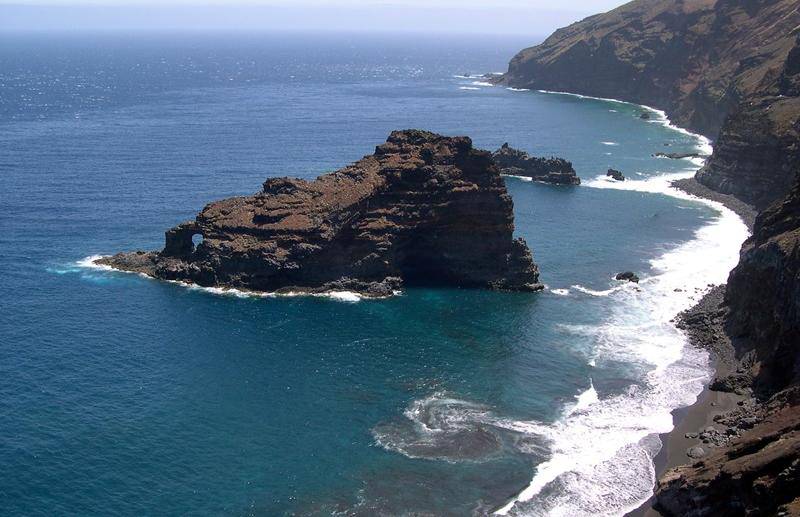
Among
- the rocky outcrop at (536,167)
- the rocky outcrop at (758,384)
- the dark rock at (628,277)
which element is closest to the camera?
the rocky outcrop at (758,384)

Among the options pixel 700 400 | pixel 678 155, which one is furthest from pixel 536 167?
pixel 700 400

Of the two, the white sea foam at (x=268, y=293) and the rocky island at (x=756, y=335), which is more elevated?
the rocky island at (x=756, y=335)

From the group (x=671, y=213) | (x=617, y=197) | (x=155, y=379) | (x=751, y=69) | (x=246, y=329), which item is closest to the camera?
(x=155, y=379)

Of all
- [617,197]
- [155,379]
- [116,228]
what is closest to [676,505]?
[155,379]

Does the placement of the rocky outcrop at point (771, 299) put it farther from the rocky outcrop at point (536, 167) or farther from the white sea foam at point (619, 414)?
the rocky outcrop at point (536, 167)

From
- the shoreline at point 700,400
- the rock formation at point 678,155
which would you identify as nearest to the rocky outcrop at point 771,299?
the shoreline at point 700,400

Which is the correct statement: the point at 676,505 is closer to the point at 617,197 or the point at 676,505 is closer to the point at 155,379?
the point at 155,379

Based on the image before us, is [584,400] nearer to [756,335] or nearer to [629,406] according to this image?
[629,406]
